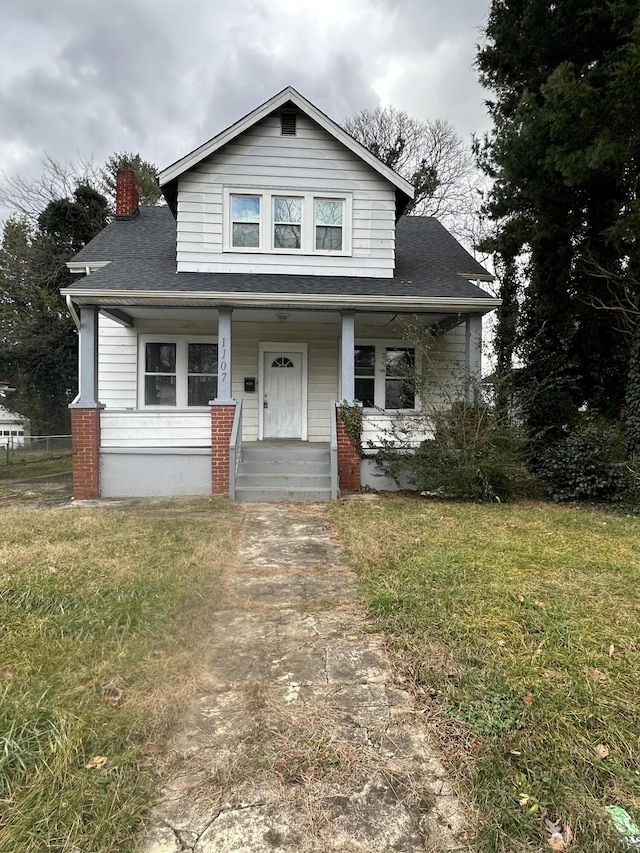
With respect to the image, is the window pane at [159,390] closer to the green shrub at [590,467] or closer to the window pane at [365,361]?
the window pane at [365,361]

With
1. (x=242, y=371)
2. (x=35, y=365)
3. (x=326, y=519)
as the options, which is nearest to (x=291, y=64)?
(x=242, y=371)

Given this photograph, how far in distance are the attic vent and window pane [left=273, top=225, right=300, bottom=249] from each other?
1.82 metres

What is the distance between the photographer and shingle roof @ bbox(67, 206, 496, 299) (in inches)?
345

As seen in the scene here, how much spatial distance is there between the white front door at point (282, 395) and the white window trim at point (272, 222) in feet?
7.40

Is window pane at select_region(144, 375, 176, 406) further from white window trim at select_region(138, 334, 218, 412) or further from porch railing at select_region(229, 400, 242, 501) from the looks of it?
porch railing at select_region(229, 400, 242, 501)

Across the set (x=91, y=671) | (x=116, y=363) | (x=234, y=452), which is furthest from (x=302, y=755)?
(x=116, y=363)

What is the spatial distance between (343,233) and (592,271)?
16.1 ft

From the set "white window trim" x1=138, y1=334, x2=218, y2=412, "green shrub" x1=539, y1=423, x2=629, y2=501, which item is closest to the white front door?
"white window trim" x1=138, y1=334, x2=218, y2=412

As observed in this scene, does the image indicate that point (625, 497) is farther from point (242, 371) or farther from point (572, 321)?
point (242, 371)

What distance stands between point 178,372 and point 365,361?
4.18 metres

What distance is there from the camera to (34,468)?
45.0 feet

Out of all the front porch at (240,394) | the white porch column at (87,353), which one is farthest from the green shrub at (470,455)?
the white porch column at (87,353)

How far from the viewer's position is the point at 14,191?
21.1 m

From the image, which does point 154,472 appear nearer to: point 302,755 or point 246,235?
point 246,235
